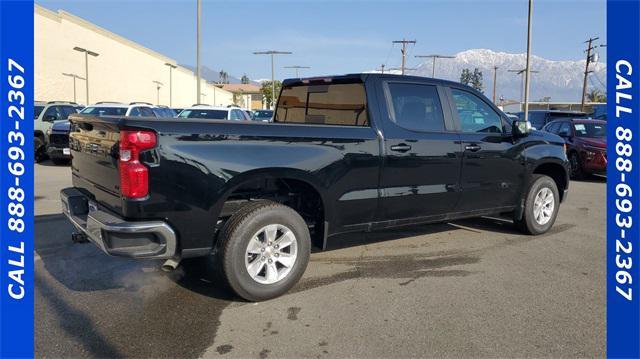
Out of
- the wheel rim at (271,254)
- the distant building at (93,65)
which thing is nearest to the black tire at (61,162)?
the wheel rim at (271,254)

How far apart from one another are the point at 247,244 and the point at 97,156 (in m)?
1.41

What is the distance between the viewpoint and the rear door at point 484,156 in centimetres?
549

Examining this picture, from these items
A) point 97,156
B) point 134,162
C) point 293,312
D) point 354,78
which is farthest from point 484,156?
point 97,156

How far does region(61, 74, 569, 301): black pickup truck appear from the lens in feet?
11.8

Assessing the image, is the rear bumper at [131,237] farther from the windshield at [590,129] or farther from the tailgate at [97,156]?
the windshield at [590,129]

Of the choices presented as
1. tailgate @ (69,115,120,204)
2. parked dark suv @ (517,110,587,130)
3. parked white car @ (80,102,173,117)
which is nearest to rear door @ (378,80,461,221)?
tailgate @ (69,115,120,204)

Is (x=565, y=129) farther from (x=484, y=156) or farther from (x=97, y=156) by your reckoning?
(x=97, y=156)

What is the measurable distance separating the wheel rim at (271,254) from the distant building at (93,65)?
29836 millimetres

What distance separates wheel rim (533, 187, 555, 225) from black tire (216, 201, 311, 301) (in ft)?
11.9

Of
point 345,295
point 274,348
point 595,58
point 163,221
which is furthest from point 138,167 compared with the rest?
point 595,58

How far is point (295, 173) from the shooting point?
4191 mm

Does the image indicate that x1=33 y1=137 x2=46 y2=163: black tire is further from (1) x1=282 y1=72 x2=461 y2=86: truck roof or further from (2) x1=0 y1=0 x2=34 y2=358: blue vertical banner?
(2) x1=0 y1=0 x2=34 y2=358: blue vertical banner

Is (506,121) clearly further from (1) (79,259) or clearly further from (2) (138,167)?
(1) (79,259)

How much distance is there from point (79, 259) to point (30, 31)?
3.55 metres
